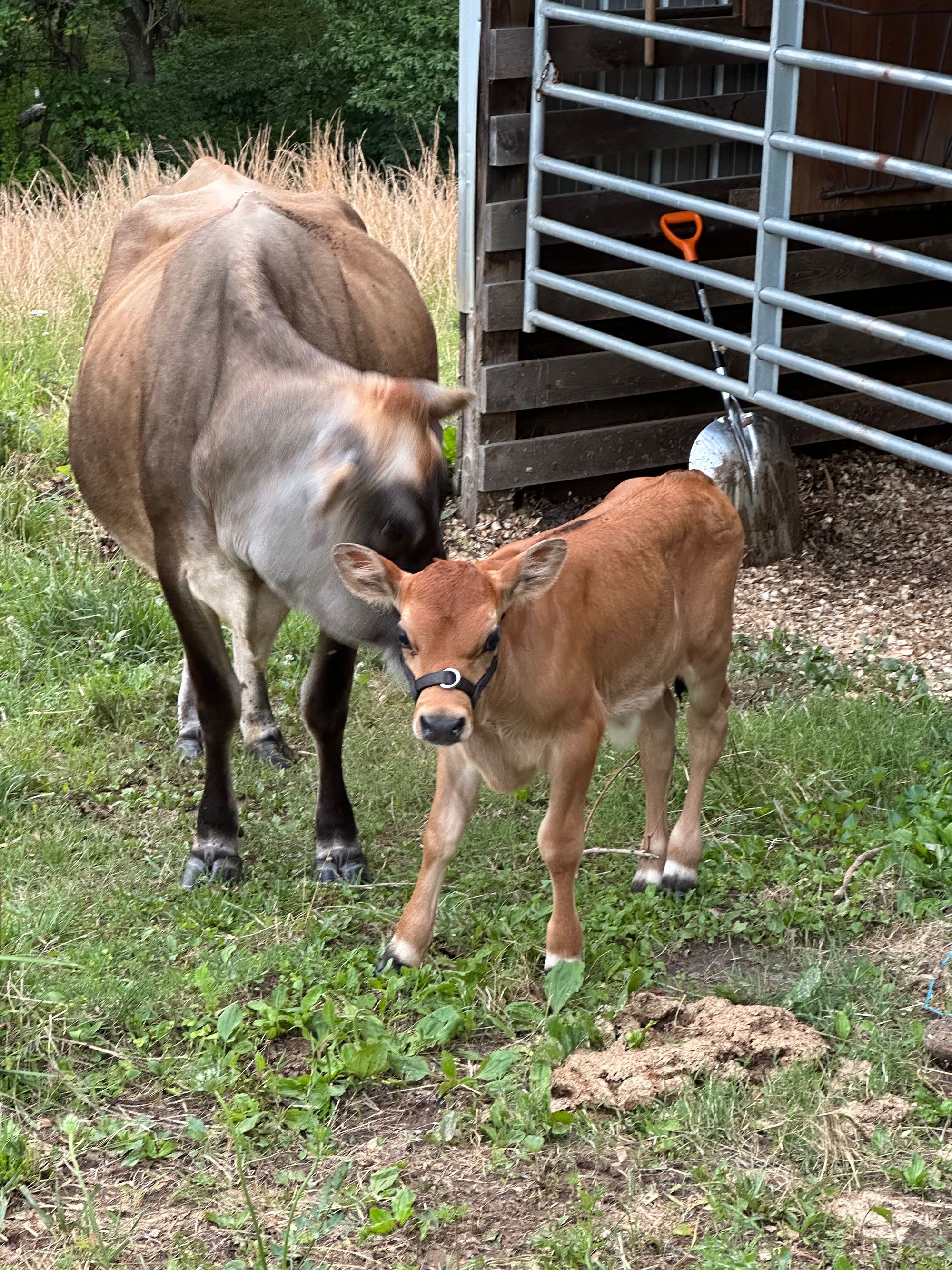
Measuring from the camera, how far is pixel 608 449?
7.77 metres

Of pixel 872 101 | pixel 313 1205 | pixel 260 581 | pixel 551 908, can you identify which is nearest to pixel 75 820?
pixel 260 581

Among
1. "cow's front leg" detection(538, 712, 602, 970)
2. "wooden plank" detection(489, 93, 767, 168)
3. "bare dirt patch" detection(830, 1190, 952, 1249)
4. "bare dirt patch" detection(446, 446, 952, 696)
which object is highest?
"wooden plank" detection(489, 93, 767, 168)

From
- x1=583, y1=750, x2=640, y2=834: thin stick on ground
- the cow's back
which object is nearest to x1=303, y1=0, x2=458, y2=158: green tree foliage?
the cow's back

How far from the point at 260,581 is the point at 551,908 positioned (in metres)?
1.30

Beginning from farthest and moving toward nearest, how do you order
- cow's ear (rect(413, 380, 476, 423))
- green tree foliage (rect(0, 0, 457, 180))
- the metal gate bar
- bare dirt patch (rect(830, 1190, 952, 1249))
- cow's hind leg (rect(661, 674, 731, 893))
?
green tree foliage (rect(0, 0, 457, 180)) → the metal gate bar → cow's hind leg (rect(661, 674, 731, 893)) → cow's ear (rect(413, 380, 476, 423)) → bare dirt patch (rect(830, 1190, 952, 1249))

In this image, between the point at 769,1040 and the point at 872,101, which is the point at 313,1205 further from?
the point at 872,101

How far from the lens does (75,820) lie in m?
5.01

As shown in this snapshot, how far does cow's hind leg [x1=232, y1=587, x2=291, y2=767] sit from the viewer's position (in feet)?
16.1

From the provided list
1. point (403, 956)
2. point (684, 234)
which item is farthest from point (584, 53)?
point (403, 956)

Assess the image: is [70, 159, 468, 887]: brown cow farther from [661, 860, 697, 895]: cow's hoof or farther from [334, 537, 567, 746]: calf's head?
[661, 860, 697, 895]: cow's hoof

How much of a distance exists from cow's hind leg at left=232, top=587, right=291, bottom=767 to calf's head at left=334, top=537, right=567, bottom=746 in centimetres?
125

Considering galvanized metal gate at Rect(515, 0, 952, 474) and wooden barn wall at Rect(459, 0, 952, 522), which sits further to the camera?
wooden barn wall at Rect(459, 0, 952, 522)

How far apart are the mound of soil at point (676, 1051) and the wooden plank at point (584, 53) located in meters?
4.86

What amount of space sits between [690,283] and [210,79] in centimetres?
2182
